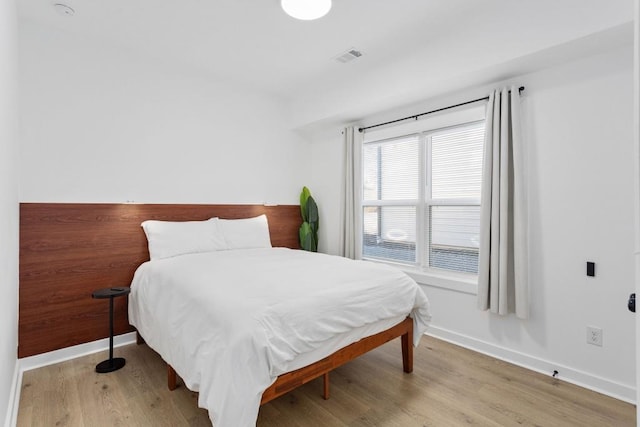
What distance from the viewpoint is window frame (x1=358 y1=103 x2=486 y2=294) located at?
9.32ft

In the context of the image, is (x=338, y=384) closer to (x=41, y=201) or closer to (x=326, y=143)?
(x=41, y=201)

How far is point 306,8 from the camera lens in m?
2.15

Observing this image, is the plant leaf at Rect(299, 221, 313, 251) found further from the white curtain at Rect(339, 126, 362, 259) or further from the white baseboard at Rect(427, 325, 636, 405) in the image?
the white baseboard at Rect(427, 325, 636, 405)

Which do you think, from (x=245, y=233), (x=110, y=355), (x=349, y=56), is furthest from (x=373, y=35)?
(x=110, y=355)

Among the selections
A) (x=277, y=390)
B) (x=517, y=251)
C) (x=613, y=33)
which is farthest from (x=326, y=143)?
(x=277, y=390)

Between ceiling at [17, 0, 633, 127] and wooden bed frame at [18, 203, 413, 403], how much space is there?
1497 mm

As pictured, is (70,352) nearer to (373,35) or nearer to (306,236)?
(306,236)

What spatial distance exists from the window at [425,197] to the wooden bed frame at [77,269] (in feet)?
3.46

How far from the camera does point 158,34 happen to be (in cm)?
262

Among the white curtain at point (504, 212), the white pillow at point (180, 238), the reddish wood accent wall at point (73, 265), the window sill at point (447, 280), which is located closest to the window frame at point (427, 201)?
the window sill at point (447, 280)

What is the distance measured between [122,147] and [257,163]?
1.45 m

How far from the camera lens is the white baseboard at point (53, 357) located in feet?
6.31

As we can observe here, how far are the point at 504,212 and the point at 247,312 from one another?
2.06 metres

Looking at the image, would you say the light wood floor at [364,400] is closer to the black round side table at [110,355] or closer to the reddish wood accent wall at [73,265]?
the black round side table at [110,355]
